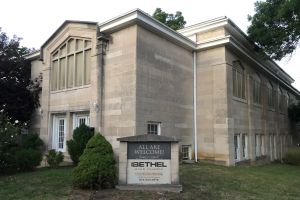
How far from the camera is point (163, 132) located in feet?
53.6

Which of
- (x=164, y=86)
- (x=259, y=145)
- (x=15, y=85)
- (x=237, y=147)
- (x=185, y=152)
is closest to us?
(x=164, y=86)

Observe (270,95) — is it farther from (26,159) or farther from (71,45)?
(26,159)

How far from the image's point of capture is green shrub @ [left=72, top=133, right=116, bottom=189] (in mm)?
9852

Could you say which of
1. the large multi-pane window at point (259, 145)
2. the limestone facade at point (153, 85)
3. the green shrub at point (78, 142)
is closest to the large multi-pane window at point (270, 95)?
the large multi-pane window at point (259, 145)

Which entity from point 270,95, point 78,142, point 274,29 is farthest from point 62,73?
point 270,95

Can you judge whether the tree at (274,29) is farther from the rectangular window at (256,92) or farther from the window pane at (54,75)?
the window pane at (54,75)

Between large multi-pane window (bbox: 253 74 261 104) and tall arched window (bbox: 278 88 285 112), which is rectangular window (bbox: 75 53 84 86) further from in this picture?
tall arched window (bbox: 278 88 285 112)

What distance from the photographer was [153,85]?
1594 centimetres

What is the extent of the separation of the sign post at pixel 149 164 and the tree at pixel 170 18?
26775mm

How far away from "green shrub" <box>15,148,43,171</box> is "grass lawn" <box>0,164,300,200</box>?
3.45 feet

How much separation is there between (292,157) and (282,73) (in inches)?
547

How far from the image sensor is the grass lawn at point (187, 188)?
9184 millimetres

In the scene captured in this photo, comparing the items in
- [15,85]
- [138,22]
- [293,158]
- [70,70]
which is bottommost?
[293,158]

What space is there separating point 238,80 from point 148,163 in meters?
12.4
